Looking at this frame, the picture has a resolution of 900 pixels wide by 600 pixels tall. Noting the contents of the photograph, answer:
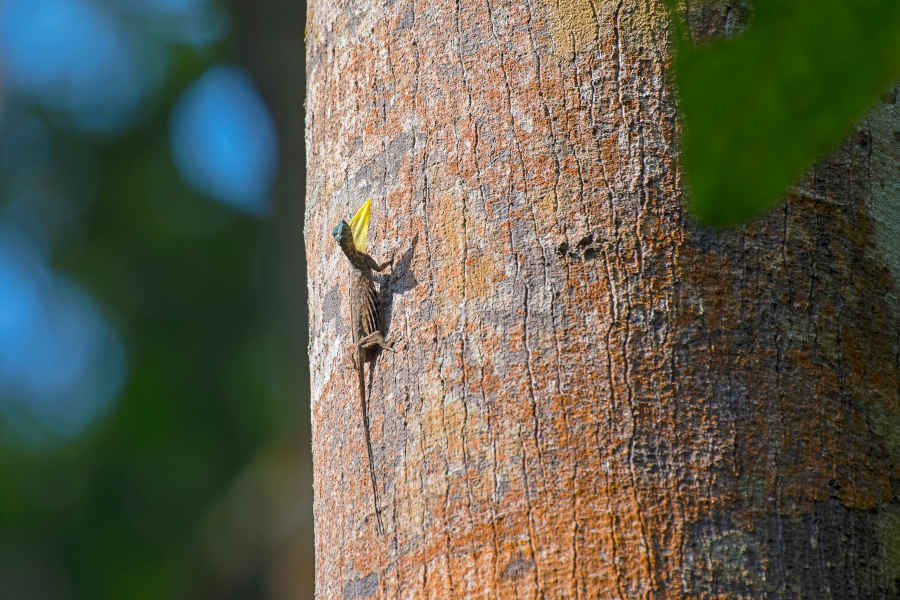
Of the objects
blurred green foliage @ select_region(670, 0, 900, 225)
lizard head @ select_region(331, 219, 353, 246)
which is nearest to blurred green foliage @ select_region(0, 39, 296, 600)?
lizard head @ select_region(331, 219, 353, 246)

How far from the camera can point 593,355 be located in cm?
138

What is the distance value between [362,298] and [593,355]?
1.61 ft

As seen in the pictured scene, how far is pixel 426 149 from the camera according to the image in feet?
5.24

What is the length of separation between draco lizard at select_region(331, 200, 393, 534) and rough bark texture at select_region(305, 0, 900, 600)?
27mm

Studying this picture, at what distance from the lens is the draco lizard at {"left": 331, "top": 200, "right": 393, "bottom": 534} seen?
5.12 feet

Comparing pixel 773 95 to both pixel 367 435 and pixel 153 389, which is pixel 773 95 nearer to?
pixel 367 435

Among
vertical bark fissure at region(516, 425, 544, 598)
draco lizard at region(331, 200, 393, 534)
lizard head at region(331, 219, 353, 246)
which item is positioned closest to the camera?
vertical bark fissure at region(516, 425, 544, 598)

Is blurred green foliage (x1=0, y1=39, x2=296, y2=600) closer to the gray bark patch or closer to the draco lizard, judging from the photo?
the draco lizard

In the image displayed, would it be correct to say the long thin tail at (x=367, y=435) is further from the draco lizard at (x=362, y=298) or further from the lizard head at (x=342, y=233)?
the lizard head at (x=342, y=233)

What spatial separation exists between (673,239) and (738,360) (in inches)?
7.1

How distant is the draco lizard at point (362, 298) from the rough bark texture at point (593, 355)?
27 millimetres

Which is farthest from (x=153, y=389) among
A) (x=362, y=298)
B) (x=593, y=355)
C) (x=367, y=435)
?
(x=593, y=355)

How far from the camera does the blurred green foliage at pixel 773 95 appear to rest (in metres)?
0.45

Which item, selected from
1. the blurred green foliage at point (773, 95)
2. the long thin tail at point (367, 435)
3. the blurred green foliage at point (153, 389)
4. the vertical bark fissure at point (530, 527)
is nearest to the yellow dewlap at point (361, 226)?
the long thin tail at point (367, 435)
